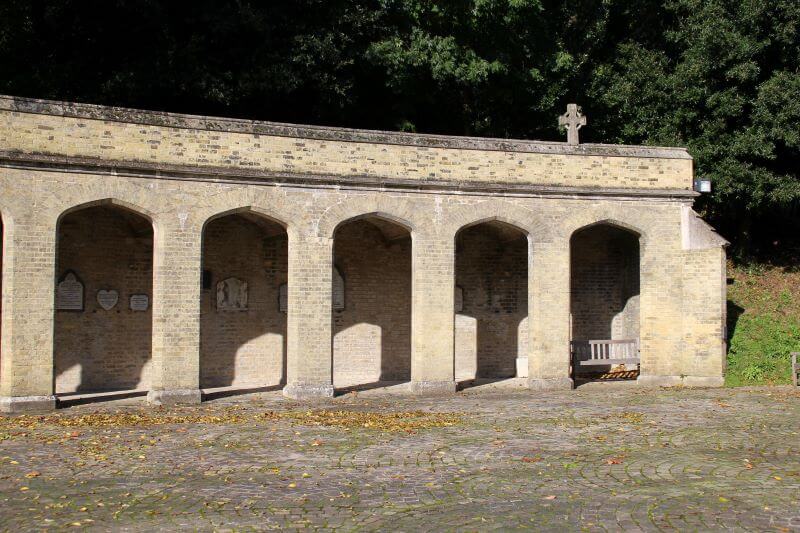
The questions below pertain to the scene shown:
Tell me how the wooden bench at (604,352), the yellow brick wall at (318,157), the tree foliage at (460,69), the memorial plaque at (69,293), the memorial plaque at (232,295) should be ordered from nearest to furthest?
1. the yellow brick wall at (318,157)
2. the memorial plaque at (69,293)
3. the memorial plaque at (232,295)
4. the wooden bench at (604,352)
5. the tree foliage at (460,69)

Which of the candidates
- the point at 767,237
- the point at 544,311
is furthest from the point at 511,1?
the point at 767,237

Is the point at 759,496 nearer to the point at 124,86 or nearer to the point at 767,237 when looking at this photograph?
the point at 124,86

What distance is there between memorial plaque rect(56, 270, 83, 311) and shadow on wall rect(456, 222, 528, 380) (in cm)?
919

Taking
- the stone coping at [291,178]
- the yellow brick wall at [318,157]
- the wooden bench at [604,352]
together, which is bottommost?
the wooden bench at [604,352]

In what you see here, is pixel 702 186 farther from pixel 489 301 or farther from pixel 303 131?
pixel 303 131

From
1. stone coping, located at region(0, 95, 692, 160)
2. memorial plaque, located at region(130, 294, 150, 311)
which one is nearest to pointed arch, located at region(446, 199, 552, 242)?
stone coping, located at region(0, 95, 692, 160)

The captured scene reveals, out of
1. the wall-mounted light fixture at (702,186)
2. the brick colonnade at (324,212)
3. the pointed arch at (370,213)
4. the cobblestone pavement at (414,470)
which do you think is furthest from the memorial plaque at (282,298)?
the wall-mounted light fixture at (702,186)

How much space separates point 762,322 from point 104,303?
16861 millimetres

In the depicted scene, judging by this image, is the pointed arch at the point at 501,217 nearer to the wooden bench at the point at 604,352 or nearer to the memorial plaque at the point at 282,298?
the wooden bench at the point at 604,352

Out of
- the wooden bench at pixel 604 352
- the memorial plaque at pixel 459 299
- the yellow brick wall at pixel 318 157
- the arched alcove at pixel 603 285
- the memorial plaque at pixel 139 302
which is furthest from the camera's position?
the arched alcove at pixel 603 285

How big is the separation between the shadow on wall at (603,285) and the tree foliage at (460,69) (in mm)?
4466

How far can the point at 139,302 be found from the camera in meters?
19.9

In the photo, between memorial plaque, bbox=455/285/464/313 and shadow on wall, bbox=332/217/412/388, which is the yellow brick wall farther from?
memorial plaque, bbox=455/285/464/313

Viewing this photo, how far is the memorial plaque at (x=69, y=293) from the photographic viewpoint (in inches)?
746
